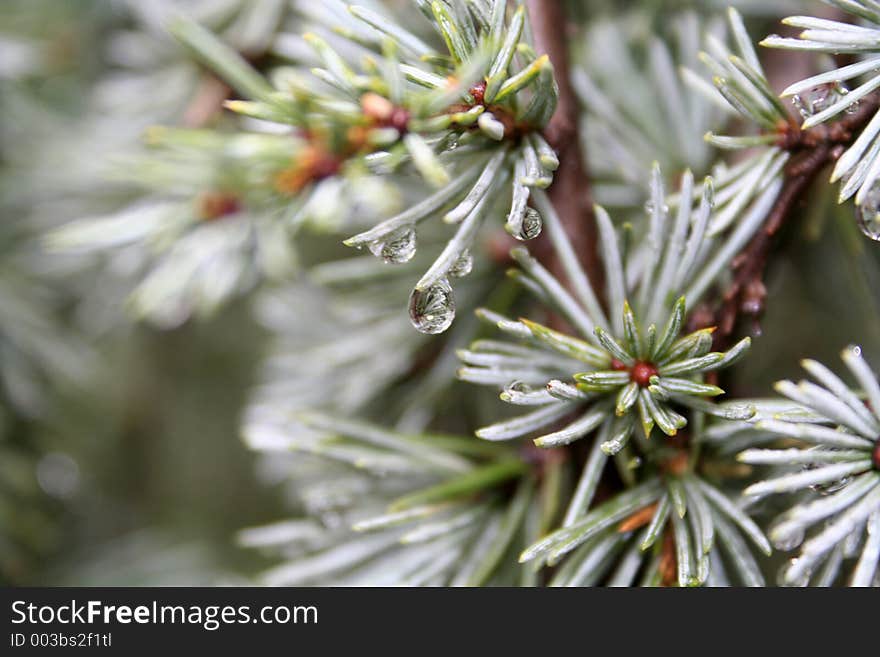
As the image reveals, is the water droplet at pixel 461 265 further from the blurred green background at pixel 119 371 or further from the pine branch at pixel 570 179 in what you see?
the blurred green background at pixel 119 371

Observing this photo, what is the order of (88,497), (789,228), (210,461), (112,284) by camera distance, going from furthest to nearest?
(210,461) < (88,497) < (112,284) < (789,228)

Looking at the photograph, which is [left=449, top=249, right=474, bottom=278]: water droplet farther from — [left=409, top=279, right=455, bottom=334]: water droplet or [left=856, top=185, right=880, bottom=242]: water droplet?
[left=856, top=185, right=880, bottom=242]: water droplet

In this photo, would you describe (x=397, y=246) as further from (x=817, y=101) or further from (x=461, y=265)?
(x=817, y=101)

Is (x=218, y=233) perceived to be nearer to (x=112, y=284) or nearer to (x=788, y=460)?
(x=112, y=284)

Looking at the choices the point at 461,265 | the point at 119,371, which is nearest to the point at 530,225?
the point at 461,265

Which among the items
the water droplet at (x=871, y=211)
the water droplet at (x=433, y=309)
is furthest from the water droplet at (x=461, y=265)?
the water droplet at (x=871, y=211)

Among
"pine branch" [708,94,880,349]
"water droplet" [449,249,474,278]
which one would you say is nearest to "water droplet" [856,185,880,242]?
"pine branch" [708,94,880,349]
